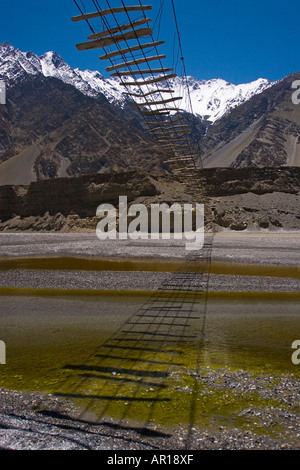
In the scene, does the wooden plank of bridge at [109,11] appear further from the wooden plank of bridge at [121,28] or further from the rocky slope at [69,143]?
the rocky slope at [69,143]

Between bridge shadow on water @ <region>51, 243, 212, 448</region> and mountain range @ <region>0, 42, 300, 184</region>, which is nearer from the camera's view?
bridge shadow on water @ <region>51, 243, 212, 448</region>

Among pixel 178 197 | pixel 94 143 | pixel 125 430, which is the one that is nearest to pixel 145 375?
pixel 125 430

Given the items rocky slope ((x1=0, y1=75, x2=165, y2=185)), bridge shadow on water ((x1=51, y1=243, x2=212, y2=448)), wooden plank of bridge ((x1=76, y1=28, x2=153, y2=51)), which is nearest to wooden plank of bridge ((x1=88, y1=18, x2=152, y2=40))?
wooden plank of bridge ((x1=76, y1=28, x2=153, y2=51))

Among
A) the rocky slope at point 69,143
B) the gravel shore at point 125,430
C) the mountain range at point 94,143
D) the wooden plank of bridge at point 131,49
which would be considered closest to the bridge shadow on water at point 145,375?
the gravel shore at point 125,430

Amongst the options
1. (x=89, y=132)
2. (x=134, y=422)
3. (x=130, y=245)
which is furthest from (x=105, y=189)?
(x=89, y=132)

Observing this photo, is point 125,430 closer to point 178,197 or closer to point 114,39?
point 114,39

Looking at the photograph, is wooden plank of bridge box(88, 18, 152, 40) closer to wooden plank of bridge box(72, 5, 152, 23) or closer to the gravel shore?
wooden plank of bridge box(72, 5, 152, 23)

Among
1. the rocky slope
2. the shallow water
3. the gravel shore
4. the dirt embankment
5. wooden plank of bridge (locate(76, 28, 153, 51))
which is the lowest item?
the shallow water
